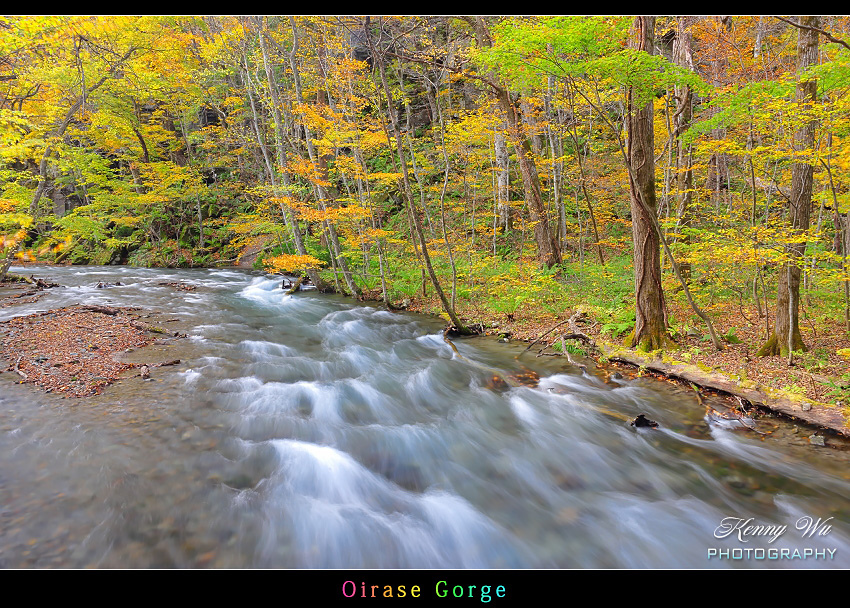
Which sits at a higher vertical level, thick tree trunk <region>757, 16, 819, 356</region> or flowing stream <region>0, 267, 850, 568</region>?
thick tree trunk <region>757, 16, 819, 356</region>

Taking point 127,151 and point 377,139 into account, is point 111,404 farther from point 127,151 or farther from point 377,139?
point 127,151

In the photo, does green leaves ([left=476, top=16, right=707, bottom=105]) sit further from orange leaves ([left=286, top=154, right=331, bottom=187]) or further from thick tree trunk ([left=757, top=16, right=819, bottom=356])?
orange leaves ([left=286, top=154, right=331, bottom=187])

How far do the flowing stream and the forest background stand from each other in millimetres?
1644

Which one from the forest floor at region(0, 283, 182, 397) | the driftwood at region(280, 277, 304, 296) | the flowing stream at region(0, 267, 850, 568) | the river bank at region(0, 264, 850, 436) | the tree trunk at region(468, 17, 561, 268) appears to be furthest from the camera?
the driftwood at region(280, 277, 304, 296)

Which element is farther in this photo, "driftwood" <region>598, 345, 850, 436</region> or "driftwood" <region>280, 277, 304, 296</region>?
"driftwood" <region>280, 277, 304, 296</region>

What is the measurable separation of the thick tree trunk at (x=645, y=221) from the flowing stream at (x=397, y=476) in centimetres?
101

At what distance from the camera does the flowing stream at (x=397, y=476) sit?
3.10 metres

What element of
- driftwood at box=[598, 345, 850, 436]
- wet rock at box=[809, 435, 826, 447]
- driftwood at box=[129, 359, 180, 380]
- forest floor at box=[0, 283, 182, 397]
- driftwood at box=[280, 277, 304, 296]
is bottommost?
wet rock at box=[809, 435, 826, 447]

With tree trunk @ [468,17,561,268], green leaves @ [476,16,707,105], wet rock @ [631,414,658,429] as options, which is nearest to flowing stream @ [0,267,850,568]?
wet rock @ [631,414,658,429]

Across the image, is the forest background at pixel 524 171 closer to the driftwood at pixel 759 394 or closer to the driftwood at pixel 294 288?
the driftwood at pixel 759 394

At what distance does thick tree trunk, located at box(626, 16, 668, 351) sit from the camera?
5.85 meters

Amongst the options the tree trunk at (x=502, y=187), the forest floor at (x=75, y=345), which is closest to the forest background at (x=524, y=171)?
the tree trunk at (x=502, y=187)
